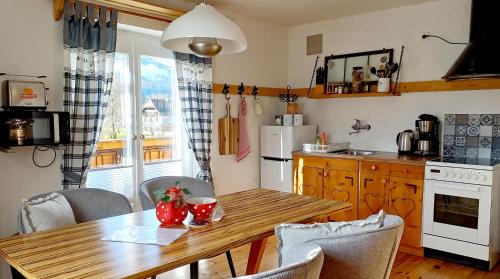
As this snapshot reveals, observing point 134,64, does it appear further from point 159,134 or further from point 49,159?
point 49,159

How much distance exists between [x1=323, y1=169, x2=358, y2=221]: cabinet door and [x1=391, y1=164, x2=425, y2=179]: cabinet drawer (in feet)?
1.33

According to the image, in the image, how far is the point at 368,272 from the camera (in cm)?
146

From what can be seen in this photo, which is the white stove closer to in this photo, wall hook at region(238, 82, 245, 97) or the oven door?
the oven door

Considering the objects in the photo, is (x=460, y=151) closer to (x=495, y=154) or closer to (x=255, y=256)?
(x=495, y=154)

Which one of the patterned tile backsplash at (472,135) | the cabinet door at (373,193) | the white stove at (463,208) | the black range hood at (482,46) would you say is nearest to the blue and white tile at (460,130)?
the patterned tile backsplash at (472,135)

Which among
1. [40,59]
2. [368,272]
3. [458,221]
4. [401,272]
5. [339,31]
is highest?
[339,31]

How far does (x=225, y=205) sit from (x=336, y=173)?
200 cm

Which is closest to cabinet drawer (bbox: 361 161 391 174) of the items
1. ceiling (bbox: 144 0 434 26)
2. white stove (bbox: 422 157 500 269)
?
white stove (bbox: 422 157 500 269)

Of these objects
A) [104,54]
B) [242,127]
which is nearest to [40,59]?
[104,54]

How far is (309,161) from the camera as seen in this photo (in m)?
4.15

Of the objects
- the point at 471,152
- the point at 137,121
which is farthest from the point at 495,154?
the point at 137,121

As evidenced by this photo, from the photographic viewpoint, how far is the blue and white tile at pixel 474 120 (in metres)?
3.54

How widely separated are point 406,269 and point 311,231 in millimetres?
2156

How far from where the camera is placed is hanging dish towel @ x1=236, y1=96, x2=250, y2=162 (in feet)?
14.2
